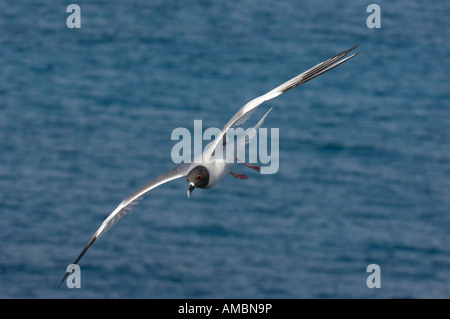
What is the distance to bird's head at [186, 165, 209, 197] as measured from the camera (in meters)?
9.23

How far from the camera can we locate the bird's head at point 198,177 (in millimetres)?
9234

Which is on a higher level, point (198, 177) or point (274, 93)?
point (274, 93)

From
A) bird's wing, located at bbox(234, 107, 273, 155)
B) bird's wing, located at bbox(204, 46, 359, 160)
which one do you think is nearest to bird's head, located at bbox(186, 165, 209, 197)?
bird's wing, located at bbox(204, 46, 359, 160)

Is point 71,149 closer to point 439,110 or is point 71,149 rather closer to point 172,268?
point 172,268

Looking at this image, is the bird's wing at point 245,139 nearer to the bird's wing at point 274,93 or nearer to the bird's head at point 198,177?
the bird's head at point 198,177

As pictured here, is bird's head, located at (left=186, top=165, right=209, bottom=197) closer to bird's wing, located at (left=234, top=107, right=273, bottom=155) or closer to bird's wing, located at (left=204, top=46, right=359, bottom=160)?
bird's wing, located at (left=204, top=46, right=359, bottom=160)

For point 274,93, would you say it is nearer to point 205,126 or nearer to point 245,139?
point 245,139

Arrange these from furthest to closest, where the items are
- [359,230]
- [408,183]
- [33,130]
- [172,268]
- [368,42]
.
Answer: [368,42] < [33,130] < [408,183] < [359,230] < [172,268]

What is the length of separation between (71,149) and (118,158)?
159cm

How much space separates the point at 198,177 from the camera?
9.23 meters

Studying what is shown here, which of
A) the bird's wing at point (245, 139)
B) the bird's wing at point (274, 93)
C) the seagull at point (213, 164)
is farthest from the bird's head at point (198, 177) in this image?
the bird's wing at point (245, 139)

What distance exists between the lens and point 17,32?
Result: 28.8 m

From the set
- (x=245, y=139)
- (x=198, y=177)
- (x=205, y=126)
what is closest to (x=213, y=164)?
(x=198, y=177)

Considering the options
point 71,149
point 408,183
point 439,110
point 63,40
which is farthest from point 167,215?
point 63,40
